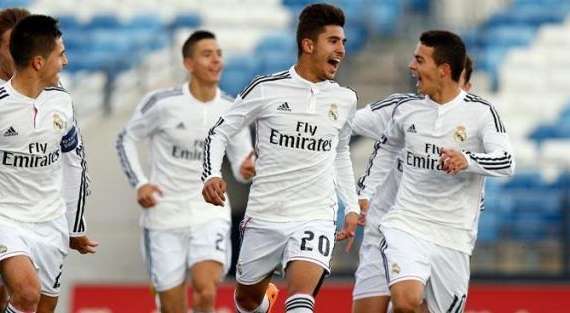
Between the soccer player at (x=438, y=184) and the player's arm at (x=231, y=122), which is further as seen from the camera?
the soccer player at (x=438, y=184)

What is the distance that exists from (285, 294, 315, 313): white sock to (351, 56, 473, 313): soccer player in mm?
1020

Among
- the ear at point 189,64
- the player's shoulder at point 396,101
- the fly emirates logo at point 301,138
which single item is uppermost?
the player's shoulder at point 396,101

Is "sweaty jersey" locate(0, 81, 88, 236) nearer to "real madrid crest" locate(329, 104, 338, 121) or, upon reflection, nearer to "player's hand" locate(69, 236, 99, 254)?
"player's hand" locate(69, 236, 99, 254)

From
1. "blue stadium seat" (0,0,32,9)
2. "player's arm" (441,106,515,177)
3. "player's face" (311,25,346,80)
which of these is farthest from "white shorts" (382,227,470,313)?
"blue stadium seat" (0,0,32,9)

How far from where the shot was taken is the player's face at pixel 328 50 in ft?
33.4

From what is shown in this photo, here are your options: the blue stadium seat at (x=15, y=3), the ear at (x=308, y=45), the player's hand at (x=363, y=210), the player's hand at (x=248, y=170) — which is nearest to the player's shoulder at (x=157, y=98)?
the player's hand at (x=248, y=170)

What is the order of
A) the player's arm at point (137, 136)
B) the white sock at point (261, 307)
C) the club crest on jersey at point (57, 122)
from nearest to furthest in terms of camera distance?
the club crest on jersey at point (57, 122)
the white sock at point (261, 307)
the player's arm at point (137, 136)

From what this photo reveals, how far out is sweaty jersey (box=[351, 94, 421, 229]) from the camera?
10812 millimetres

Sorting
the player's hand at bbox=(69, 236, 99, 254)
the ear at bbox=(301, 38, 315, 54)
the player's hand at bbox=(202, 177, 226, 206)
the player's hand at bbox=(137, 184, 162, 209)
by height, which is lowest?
the player's hand at bbox=(137, 184, 162, 209)

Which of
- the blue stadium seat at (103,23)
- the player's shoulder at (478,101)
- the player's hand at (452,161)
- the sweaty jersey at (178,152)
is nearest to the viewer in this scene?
the player's hand at (452,161)

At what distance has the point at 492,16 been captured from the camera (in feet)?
71.9

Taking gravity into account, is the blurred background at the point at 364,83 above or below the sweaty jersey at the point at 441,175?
below

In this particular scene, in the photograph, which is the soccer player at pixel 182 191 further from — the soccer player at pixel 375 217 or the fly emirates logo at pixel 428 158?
the fly emirates logo at pixel 428 158

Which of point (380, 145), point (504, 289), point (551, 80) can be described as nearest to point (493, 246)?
point (504, 289)
